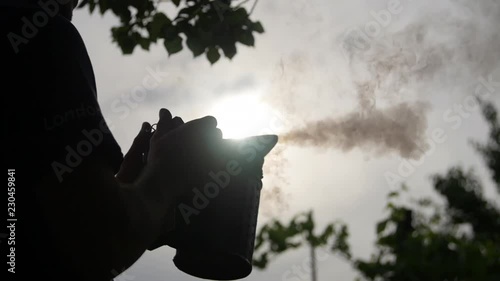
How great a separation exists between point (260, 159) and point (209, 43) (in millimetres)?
2068

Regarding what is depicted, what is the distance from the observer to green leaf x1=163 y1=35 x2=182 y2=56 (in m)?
4.35

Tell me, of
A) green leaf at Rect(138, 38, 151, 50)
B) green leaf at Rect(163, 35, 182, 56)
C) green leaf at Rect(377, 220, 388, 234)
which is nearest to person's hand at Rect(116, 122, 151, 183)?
green leaf at Rect(163, 35, 182, 56)

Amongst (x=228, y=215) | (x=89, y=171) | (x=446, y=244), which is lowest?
(x=89, y=171)

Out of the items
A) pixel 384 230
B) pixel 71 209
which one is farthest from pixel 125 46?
pixel 384 230

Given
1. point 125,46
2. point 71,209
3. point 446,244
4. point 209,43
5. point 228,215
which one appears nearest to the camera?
point 71,209

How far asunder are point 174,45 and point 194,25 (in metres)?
0.21

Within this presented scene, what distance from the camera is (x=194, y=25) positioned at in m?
4.34

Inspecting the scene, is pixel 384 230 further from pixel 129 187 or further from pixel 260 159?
pixel 129 187

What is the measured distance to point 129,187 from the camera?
56.1 inches

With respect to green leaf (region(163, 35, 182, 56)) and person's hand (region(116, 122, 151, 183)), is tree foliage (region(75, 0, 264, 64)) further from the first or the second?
person's hand (region(116, 122, 151, 183))

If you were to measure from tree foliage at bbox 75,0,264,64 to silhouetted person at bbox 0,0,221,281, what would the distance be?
2.83 m

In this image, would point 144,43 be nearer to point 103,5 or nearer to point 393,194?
point 103,5

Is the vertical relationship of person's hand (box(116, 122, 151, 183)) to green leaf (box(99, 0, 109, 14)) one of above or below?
below

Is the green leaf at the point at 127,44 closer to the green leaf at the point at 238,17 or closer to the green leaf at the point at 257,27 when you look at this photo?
the green leaf at the point at 238,17
